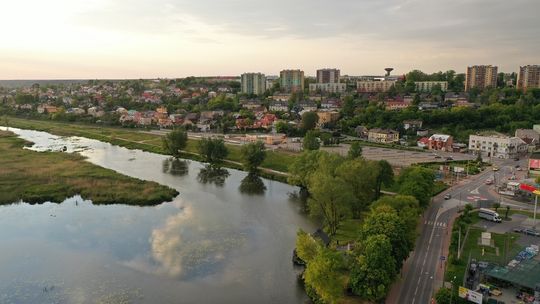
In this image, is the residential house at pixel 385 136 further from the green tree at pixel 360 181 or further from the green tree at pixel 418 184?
the green tree at pixel 360 181

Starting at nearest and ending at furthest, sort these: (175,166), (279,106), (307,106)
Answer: (175,166), (307,106), (279,106)

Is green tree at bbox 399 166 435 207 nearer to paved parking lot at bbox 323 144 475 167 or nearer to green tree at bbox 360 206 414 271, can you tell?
green tree at bbox 360 206 414 271

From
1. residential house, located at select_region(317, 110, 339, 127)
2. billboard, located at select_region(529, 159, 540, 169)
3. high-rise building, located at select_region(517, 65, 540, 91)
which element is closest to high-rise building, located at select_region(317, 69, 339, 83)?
high-rise building, located at select_region(517, 65, 540, 91)

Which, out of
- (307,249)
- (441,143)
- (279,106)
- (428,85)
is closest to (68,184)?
(307,249)

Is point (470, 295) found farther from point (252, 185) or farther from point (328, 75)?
point (328, 75)

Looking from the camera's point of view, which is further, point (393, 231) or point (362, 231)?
point (362, 231)

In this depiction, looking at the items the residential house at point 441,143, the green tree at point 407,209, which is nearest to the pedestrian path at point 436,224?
the green tree at point 407,209

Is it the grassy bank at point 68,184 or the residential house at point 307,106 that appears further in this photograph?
the residential house at point 307,106

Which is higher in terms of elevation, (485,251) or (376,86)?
(376,86)
